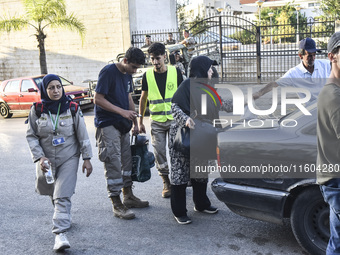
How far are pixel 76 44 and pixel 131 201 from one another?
18981mm

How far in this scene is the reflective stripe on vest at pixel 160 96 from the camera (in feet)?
18.3

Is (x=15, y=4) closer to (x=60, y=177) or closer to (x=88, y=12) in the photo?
(x=88, y=12)

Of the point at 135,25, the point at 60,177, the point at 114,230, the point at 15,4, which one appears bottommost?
the point at 114,230

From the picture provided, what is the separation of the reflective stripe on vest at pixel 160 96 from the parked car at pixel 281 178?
5.10 feet

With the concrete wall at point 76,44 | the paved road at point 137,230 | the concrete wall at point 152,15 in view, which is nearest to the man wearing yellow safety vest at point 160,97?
the paved road at point 137,230

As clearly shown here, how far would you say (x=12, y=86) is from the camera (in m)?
15.8

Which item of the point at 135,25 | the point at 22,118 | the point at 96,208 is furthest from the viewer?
the point at 135,25

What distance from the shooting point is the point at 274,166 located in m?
3.85

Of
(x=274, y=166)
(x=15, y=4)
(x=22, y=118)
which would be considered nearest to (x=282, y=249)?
(x=274, y=166)

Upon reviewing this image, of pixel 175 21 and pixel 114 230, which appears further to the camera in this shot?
pixel 175 21

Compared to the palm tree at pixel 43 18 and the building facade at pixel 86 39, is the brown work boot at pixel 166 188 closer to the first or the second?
the palm tree at pixel 43 18

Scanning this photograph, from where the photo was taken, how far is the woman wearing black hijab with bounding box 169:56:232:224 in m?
4.55

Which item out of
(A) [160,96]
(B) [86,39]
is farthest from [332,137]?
(B) [86,39]

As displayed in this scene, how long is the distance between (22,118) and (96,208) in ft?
36.3
